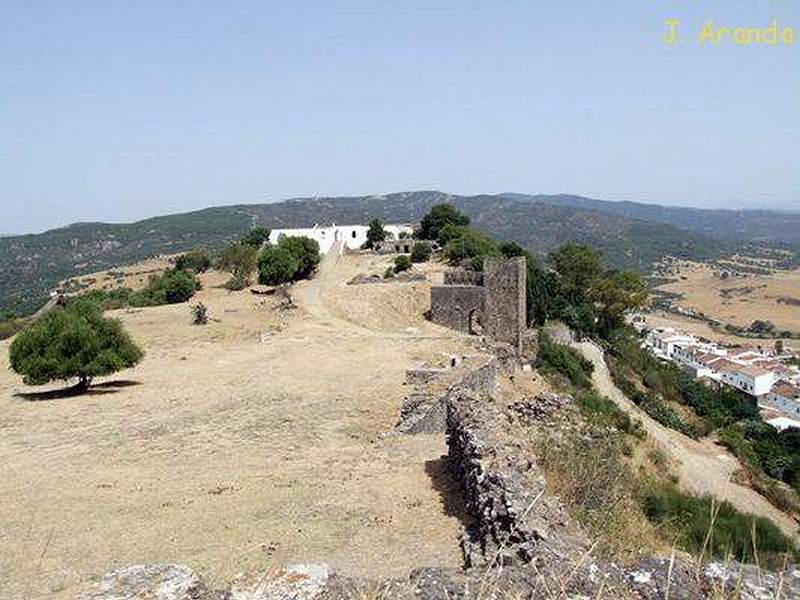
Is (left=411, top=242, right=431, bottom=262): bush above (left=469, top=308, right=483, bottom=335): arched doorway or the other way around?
above

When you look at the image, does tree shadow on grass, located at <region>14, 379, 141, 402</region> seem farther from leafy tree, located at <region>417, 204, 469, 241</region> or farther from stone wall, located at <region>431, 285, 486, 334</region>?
leafy tree, located at <region>417, 204, 469, 241</region>

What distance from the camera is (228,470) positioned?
1236 centimetres

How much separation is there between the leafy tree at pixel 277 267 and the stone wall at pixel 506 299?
19594 millimetres

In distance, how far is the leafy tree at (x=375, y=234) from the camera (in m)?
55.4

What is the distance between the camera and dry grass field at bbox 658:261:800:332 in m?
111

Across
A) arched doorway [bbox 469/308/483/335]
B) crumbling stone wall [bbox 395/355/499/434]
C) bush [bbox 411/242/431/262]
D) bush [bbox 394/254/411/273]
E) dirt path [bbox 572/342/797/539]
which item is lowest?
dirt path [bbox 572/342/797/539]

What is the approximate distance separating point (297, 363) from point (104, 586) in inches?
719

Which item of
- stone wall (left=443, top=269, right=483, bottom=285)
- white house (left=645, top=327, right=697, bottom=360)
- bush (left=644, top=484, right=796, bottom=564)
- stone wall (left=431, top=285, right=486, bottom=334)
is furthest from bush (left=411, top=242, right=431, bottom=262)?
white house (left=645, top=327, right=697, bottom=360)

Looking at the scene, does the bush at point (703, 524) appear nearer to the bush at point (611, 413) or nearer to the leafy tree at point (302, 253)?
the bush at point (611, 413)

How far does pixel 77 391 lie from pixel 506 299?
602 inches

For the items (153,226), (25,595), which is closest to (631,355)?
(25,595)

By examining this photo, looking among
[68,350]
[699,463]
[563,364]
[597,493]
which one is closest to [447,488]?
[597,493]

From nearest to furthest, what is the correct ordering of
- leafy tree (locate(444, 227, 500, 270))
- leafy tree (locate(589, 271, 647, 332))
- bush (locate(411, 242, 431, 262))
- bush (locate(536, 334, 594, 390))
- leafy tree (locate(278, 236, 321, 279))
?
bush (locate(536, 334, 594, 390)), leafy tree (locate(589, 271, 647, 332)), leafy tree (locate(444, 227, 500, 270)), bush (locate(411, 242, 431, 262)), leafy tree (locate(278, 236, 321, 279))

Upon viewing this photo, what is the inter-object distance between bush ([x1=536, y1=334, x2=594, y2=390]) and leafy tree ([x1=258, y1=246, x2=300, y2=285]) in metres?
19.5
